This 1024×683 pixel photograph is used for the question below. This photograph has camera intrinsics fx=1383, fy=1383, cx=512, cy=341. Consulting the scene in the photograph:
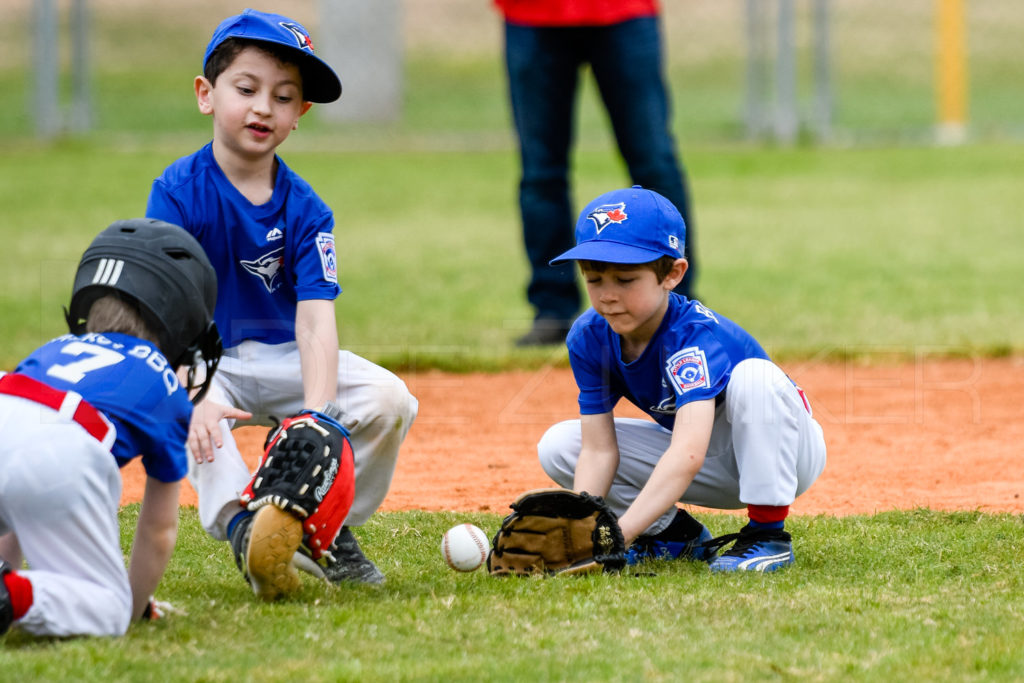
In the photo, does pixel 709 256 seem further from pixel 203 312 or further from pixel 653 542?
pixel 203 312

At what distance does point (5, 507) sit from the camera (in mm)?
2547

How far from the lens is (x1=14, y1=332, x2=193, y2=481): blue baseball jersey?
2.59 m

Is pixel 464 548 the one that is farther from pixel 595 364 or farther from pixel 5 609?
pixel 5 609

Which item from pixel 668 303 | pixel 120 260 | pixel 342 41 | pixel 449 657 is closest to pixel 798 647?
pixel 449 657

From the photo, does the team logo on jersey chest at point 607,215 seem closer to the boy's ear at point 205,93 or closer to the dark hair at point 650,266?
the dark hair at point 650,266

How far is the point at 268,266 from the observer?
11.4ft

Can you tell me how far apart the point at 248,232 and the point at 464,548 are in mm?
940

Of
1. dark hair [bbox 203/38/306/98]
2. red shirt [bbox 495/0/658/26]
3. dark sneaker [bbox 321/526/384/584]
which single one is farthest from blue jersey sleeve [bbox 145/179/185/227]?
red shirt [bbox 495/0/658/26]

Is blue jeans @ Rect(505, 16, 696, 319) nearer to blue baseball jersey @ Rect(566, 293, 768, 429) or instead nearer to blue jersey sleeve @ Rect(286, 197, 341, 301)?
blue baseball jersey @ Rect(566, 293, 768, 429)

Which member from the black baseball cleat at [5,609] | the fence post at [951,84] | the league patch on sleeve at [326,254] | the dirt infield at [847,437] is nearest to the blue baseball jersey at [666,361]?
the league patch on sleeve at [326,254]

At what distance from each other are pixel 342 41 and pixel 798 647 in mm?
15641

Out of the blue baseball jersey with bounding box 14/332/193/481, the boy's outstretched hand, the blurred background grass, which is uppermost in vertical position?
the blue baseball jersey with bounding box 14/332/193/481

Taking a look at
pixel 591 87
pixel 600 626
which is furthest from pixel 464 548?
pixel 591 87

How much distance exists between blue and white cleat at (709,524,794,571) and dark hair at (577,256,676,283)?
652 mm
